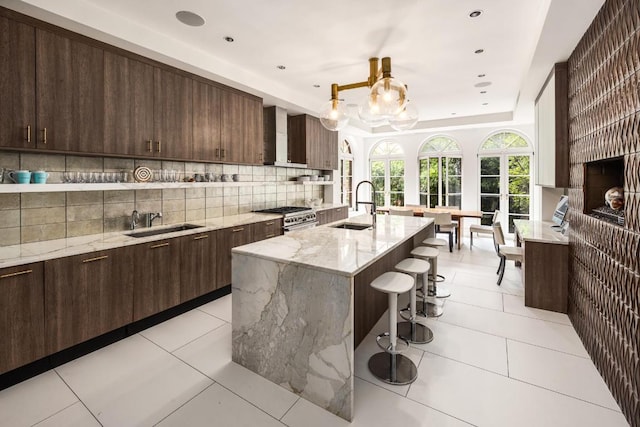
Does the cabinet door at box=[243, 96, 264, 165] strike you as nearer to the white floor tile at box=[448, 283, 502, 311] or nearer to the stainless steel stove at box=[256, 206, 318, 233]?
the stainless steel stove at box=[256, 206, 318, 233]

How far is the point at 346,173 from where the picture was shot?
806cm

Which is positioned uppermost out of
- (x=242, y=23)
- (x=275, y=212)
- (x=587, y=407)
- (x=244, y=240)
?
(x=242, y=23)

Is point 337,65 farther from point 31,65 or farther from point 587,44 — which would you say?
point 31,65

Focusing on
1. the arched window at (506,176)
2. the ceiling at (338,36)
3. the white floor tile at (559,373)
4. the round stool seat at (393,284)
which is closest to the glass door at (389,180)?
the arched window at (506,176)

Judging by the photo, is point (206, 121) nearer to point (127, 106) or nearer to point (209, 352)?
point (127, 106)

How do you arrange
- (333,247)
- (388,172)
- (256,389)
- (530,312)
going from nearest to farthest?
(256,389)
(333,247)
(530,312)
(388,172)

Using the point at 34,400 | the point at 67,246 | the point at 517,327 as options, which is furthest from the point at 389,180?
the point at 34,400

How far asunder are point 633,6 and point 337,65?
272 cm

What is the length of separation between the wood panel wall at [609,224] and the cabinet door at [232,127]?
12.3ft

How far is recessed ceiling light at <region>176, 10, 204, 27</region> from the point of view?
2643 millimetres

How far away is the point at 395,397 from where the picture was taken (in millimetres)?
1945

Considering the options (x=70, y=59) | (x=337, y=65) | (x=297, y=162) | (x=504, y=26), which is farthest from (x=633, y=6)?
(x=297, y=162)

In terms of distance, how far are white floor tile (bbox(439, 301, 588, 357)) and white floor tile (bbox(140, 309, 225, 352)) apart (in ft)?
7.72

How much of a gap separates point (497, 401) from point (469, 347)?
65 centimetres
